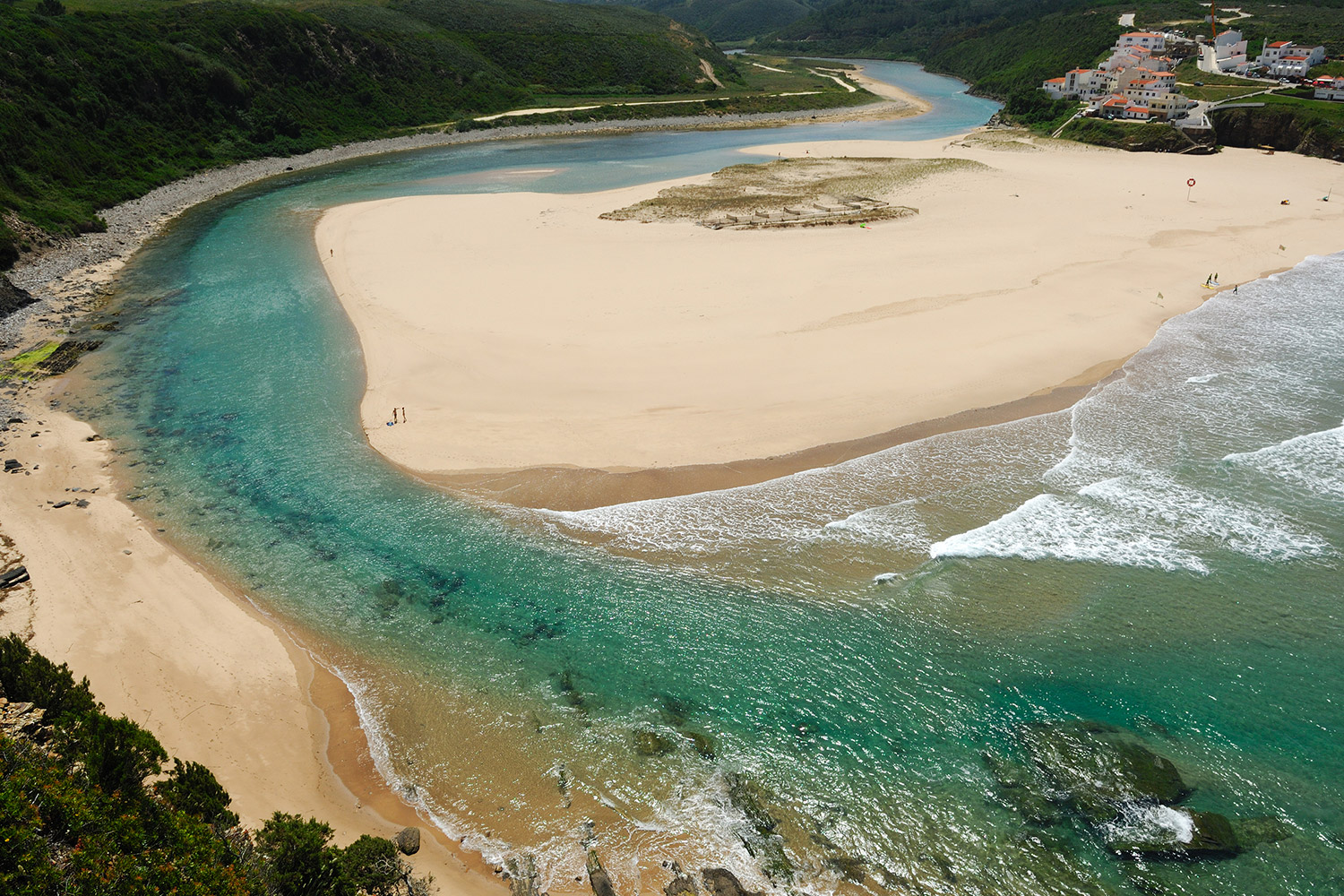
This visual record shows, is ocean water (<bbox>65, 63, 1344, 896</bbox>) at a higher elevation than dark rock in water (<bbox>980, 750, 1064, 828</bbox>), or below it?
higher

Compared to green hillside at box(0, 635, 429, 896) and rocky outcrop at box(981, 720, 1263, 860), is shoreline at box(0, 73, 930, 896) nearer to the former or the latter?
green hillside at box(0, 635, 429, 896)

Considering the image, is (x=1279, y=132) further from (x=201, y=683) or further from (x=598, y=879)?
(x=201, y=683)

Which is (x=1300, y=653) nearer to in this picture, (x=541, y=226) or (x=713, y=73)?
(x=541, y=226)

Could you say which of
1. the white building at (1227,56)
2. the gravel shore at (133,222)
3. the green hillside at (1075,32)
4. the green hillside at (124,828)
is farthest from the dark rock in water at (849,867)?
the green hillside at (1075,32)

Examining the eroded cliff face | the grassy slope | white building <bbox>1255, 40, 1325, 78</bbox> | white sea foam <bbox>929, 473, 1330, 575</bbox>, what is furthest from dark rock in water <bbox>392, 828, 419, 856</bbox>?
white building <bbox>1255, 40, 1325, 78</bbox>

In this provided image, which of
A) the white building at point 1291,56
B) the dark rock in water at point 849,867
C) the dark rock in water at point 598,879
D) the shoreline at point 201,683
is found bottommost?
the dark rock in water at point 849,867

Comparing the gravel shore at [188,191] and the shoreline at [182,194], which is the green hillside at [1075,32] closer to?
the shoreline at [182,194]

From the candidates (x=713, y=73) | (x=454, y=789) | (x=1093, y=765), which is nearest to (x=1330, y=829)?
(x=1093, y=765)
